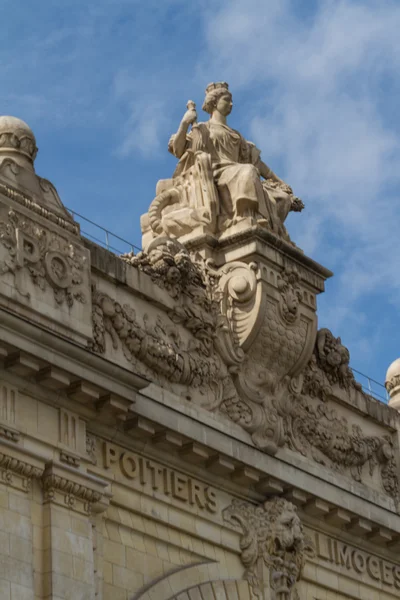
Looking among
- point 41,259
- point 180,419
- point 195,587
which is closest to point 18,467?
point 41,259

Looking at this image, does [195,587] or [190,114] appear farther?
[190,114]

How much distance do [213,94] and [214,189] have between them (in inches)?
87.2

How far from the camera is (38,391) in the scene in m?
22.0

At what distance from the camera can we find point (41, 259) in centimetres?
2288

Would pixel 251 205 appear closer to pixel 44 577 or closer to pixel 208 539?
pixel 208 539

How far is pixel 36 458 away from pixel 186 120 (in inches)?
301

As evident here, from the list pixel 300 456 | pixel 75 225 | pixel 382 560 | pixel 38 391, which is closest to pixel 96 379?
pixel 38 391

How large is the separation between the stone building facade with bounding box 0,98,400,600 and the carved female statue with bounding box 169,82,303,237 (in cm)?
16

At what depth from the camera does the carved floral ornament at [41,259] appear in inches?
882

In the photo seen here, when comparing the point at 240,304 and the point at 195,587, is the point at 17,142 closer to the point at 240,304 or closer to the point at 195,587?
the point at 240,304

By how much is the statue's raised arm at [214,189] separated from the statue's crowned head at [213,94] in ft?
0.12

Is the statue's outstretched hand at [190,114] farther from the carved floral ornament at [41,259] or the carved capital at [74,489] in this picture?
the carved capital at [74,489]

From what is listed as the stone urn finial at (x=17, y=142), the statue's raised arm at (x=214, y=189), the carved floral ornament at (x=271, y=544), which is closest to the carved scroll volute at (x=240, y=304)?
the statue's raised arm at (x=214, y=189)

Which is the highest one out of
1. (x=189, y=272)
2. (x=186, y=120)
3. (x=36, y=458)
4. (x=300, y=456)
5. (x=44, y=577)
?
(x=186, y=120)
